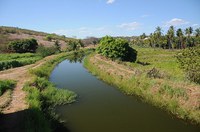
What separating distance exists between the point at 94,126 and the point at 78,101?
6283mm

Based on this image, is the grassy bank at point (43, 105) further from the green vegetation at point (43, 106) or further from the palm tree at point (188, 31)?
the palm tree at point (188, 31)

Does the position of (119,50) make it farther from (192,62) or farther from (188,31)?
(188,31)

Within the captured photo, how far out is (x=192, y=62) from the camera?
21.2m

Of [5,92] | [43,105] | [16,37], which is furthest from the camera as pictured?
[16,37]

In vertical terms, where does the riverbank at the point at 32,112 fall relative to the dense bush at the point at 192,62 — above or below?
below

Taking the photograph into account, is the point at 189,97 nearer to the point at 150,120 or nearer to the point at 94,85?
the point at 150,120

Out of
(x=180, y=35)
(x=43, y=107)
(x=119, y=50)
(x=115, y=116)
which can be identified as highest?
(x=180, y=35)

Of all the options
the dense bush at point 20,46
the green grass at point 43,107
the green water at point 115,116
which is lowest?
the green water at point 115,116

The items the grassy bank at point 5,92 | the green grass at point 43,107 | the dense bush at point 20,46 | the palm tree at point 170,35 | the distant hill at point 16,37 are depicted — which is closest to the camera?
the green grass at point 43,107

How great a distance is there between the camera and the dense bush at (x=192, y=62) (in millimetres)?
20812

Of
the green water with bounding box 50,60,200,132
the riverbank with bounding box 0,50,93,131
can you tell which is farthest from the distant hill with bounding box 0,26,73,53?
the green water with bounding box 50,60,200,132

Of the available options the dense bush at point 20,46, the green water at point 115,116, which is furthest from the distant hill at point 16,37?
the green water at point 115,116

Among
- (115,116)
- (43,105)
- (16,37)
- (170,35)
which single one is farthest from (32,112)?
(16,37)

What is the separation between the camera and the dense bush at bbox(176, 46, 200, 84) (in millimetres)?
20812
